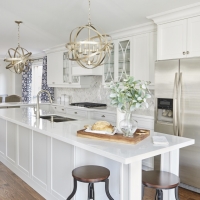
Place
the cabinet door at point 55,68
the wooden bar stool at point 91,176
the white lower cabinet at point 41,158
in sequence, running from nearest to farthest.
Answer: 1. the wooden bar stool at point 91,176
2. the white lower cabinet at point 41,158
3. the cabinet door at point 55,68

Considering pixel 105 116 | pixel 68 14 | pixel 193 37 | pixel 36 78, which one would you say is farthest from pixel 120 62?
pixel 36 78

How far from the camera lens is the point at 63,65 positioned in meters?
5.88

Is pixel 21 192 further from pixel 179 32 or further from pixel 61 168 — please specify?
pixel 179 32

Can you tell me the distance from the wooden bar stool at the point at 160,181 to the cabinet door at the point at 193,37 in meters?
1.69

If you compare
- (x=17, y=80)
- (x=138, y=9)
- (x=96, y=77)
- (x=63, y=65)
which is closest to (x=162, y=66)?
(x=138, y=9)

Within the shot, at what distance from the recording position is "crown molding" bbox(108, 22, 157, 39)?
12.6 ft

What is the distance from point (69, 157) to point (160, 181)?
38.2 inches

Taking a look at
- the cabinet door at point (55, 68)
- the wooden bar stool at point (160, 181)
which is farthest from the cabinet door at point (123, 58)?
the wooden bar stool at point (160, 181)

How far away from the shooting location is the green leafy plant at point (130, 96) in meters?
2.01

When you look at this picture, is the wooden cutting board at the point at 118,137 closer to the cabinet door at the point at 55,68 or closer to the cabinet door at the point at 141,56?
the cabinet door at the point at 141,56

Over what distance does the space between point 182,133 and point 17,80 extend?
7.36 metres

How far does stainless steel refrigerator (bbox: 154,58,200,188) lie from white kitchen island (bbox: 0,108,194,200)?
919mm

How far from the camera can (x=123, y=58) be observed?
172 inches

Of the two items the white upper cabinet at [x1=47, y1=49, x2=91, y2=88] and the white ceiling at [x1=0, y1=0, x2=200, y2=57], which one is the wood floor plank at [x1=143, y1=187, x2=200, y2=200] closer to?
the white ceiling at [x1=0, y1=0, x2=200, y2=57]
